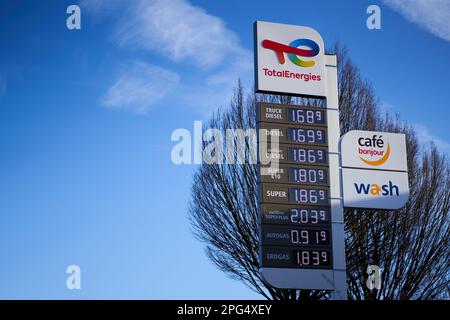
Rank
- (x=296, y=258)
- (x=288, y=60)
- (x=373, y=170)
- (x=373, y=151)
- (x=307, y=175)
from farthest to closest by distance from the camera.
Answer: (x=373, y=151) → (x=373, y=170) → (x=288, y=60) → (x=307, y=175) → (x=296, y=258)

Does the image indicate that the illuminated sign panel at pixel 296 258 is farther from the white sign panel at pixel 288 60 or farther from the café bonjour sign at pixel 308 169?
the white sign panel at pixel 288 60

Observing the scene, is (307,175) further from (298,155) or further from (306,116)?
(306,116)

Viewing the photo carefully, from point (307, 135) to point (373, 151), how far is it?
205 cm

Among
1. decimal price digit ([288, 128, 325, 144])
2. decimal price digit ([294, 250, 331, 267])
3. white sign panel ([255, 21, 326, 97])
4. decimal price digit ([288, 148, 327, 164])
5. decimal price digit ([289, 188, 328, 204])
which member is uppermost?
white sign panel ([255, 21, 326, 97])

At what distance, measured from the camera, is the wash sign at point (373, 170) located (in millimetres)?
18344

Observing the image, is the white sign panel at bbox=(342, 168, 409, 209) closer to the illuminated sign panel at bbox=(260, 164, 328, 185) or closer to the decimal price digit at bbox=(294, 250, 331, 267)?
the illuminated sign panel at bbox=(260, 164, 328, 185)

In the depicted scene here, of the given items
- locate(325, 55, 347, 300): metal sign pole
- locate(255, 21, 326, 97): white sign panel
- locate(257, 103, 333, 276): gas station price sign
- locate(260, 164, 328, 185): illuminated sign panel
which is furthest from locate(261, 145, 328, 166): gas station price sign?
locate(255, 21, 326, 97): white sign panel

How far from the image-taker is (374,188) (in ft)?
61.0

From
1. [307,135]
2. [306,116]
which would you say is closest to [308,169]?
[307,135]

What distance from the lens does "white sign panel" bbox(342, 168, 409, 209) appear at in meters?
18.3

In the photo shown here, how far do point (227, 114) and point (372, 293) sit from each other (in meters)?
8.10

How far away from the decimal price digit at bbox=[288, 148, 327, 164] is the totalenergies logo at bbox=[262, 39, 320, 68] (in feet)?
7.35
